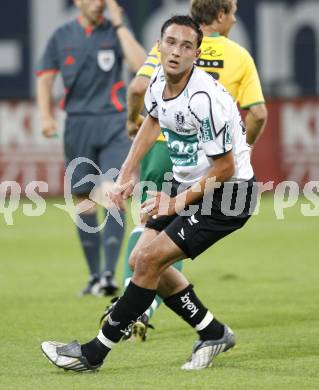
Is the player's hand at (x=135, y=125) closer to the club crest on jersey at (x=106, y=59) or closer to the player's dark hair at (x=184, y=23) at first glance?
the player's dark hair at (x=184, y=23)

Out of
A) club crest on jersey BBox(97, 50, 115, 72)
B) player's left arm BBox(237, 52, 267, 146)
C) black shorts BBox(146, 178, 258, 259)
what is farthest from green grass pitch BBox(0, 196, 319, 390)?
club crest on jersey BBox(97, 50, 115, 72)

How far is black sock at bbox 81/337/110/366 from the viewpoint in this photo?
6445 millimetres

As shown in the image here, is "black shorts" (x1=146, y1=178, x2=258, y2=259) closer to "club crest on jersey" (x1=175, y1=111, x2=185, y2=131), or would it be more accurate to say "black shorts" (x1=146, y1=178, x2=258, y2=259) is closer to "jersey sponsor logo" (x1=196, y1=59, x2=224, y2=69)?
"club crest on jersey" (x1=175, y1=111, x2=185, y2=131)

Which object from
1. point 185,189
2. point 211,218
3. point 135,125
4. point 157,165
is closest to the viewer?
point 211,218

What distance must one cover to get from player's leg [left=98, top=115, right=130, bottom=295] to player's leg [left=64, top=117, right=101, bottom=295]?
11cm

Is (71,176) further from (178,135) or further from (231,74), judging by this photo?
(178,135)

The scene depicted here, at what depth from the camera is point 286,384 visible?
6.16 meters

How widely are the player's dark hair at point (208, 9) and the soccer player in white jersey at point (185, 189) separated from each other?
3.78 feet

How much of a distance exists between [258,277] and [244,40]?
1128cm

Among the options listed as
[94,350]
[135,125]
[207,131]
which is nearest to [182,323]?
[135,125]

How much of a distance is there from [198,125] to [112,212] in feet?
11.8

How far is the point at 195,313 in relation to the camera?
673cm

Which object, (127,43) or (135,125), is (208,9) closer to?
(135,125)

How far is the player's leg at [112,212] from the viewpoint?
9.69 meters
